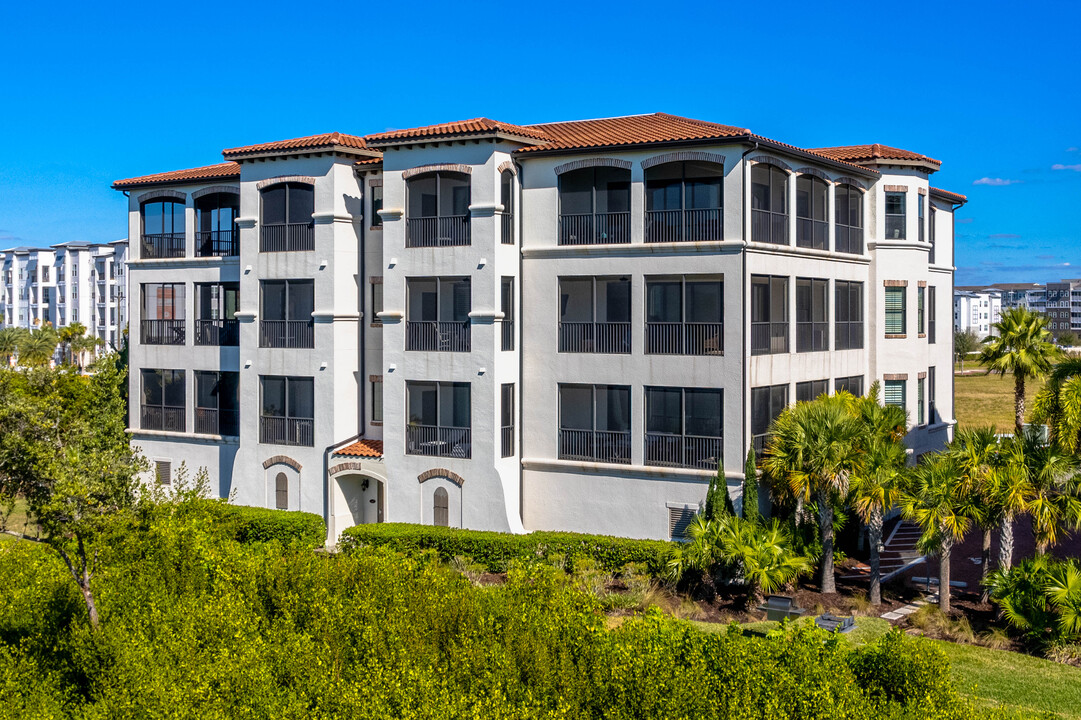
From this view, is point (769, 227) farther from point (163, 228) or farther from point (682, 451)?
point (163, 228)

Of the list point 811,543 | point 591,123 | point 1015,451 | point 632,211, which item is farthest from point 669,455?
point 591,123

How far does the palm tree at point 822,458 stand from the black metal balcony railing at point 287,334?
1488 cm

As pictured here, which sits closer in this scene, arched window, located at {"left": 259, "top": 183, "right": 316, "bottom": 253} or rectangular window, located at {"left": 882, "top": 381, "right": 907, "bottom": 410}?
arched window, located at {"left": 259, "top": 183, "right": 316, "bottom": 253}

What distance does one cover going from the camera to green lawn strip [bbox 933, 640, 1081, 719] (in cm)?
1873

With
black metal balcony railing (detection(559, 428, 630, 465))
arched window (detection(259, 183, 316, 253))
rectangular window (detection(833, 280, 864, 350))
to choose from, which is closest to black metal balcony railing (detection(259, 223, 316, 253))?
Answer: arched window (detection(259, 183, 316, 253))

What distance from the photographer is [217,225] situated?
122ft

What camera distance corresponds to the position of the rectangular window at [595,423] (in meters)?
30.4

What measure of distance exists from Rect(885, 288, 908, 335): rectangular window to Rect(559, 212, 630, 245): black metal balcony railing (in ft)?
37.0

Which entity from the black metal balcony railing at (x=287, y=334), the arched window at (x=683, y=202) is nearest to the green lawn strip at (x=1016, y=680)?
the arched window at (x=683, y=202)

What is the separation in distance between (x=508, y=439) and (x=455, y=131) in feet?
29.3

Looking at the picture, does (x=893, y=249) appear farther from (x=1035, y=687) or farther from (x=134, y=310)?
(x=134, y=310)

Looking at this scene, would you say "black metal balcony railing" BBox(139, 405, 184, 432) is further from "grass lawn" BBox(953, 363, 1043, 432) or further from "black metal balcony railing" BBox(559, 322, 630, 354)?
"grass lawn" BBox(953, 363, 1043, 432)

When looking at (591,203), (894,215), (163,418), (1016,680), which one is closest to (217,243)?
(163,418)

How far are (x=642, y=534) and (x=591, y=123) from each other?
1330 cm
